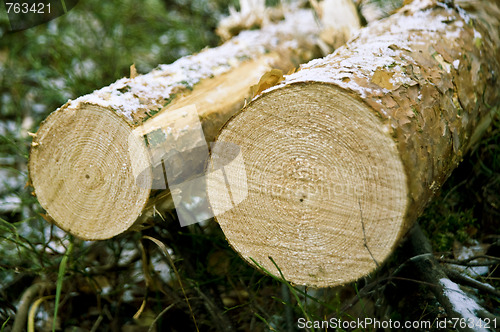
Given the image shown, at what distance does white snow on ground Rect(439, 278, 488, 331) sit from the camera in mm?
1148

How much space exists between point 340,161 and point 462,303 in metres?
0.61

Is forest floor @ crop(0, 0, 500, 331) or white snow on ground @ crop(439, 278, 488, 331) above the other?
white snow on ground @ crop(439, 278, 488, 331)

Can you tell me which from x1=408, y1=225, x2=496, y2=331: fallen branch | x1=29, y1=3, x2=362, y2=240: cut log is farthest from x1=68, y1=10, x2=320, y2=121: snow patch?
x1=408, y1=225, x2=496, y2=331: fallen branch

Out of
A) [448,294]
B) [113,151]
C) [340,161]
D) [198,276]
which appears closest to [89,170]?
[113,151]

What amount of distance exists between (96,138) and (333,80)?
80 cm

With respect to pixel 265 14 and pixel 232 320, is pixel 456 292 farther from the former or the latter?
pixel 265 14

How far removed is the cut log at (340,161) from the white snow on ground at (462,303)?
29 cm

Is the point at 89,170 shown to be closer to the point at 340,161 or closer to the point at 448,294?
the point at 340,161

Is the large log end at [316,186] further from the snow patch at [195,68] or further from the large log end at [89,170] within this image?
the snow patch at [195,68]

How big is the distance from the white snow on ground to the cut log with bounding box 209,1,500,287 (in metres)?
0.29

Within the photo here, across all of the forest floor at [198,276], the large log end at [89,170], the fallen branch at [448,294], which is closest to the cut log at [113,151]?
the large log end at [89,170]

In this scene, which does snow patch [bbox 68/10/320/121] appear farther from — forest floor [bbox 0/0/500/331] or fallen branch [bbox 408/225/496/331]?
fallen branch [bbox 408/225/496/331]

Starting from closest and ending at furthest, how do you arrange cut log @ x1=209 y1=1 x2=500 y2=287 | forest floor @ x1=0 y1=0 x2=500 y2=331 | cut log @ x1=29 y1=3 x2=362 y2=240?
1. cut log @ x1=209 y1=1 x2=500 y2=287
2. cut log @ x1=29 y1=3 x2=362 y2=240
3. forest floor @ x1=0 y1=0 x2=500 y2=331

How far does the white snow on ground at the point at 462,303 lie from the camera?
1.15m
